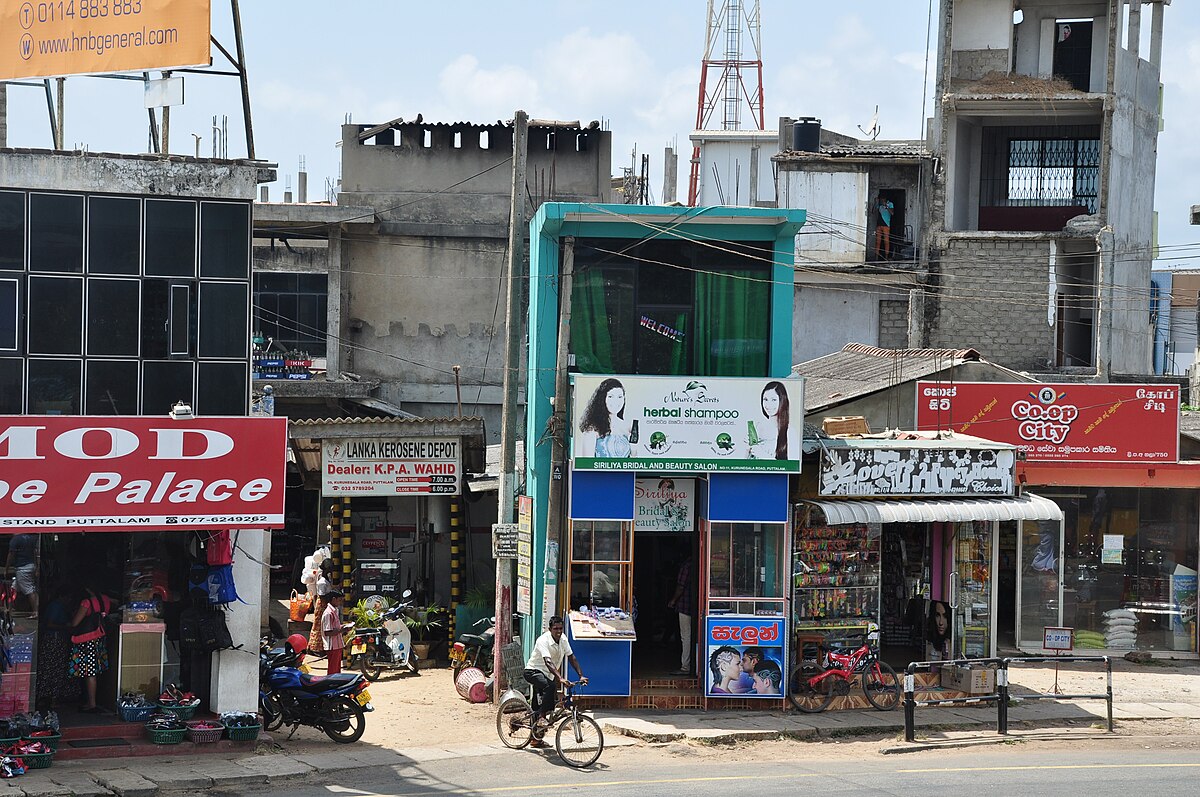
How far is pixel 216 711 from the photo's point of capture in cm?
1700

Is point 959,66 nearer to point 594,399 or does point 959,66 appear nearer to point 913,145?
point 913,145

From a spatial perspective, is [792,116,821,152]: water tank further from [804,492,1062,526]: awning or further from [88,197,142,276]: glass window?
[88,197,142,276]: glass window

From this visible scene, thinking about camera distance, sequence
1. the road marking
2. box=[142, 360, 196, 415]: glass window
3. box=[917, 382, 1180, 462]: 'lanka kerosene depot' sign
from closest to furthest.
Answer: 1. the road marking
2. box=[142, 360, 196, 415]: glass window
3. box=[917, 382, 1180, 462]: 'lanka kerosene depot' sign

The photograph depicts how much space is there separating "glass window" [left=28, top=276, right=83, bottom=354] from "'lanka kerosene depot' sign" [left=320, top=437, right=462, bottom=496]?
25.7 feet

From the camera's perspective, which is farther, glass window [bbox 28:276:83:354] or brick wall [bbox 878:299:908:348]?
brick wall [bbox 878:299:908:348]

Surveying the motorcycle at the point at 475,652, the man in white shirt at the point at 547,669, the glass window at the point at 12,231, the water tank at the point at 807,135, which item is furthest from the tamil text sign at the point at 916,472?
the water tank at the point at 807,135

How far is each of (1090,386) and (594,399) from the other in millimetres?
10375

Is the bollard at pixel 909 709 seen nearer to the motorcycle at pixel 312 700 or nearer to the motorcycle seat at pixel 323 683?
the motorcycle at pixel 312 700

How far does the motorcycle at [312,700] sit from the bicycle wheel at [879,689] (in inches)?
283

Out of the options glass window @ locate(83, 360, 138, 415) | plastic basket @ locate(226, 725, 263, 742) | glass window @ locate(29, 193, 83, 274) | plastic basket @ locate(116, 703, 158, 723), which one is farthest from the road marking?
glass window @ locate(29, 193, 83, 274)

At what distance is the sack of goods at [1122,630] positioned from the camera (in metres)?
25.0

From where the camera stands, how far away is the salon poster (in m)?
19.5

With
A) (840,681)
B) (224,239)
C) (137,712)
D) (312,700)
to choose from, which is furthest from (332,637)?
(840,681)

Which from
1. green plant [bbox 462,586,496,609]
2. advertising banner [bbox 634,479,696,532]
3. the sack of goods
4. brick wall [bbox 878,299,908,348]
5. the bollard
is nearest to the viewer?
the bollard
